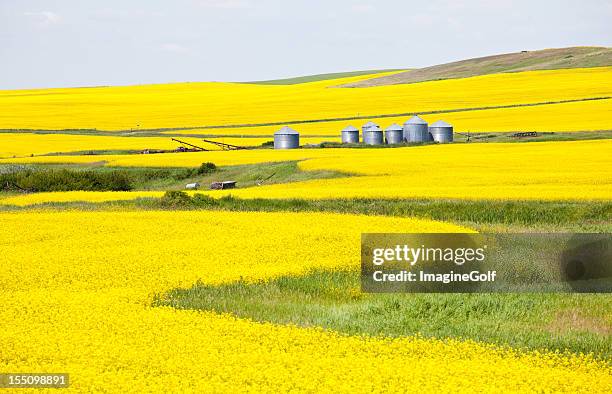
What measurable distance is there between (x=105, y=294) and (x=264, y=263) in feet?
14.4

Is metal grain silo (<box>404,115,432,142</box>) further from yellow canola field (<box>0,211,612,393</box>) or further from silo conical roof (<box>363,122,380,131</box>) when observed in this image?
yellow canola field (<box>0,211,612,393</box>)

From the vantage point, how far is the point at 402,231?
24094 mm

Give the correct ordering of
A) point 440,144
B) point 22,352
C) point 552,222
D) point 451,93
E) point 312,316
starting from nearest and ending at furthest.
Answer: point 22,352 < point 312,316 < point 552,222 < point 440,144 < point 451,93

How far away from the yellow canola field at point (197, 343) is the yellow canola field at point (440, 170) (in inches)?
483

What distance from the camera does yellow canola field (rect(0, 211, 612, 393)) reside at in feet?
37.0

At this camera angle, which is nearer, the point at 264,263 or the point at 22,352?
the point at 22,352

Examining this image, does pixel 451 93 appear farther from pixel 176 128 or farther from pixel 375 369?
pixel 375 369

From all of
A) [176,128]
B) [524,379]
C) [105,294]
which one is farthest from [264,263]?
[176,128]

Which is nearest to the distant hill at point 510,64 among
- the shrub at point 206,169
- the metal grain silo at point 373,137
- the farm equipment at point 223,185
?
the metal grain silo at point 373,137

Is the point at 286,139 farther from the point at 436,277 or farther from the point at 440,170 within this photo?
the point at 436,277

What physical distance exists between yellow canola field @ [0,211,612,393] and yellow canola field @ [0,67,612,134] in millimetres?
54458

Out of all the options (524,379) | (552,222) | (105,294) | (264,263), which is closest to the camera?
(524,379)

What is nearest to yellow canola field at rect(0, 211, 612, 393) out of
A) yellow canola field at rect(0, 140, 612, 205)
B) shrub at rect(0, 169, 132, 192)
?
yellow canola field at rect(0, 140, 612, 205)

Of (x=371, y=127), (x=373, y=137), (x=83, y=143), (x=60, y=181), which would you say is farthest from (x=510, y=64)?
(x=60, y=181)
